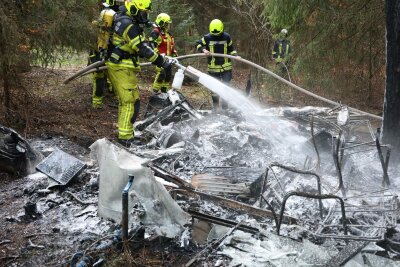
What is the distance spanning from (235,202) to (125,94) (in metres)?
2.88

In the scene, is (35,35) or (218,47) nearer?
(35,35)

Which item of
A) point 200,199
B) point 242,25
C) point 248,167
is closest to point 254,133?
point 248,167

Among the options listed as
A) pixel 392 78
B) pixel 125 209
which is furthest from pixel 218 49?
pixel 125 209

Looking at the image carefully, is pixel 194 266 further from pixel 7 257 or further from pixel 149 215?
pixel 7 257

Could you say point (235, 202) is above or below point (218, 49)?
below

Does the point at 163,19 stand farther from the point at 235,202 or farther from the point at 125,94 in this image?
the point at 235,202

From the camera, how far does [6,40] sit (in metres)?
5.94

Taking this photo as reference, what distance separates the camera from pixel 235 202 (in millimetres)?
4324

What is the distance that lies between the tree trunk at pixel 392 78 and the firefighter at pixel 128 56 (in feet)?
10.6

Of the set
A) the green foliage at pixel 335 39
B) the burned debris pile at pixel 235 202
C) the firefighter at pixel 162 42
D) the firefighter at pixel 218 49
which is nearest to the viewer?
the burned debris pile at pixel 235 202

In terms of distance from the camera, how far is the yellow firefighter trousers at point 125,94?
20.5 ft

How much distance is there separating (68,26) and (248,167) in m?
4.28

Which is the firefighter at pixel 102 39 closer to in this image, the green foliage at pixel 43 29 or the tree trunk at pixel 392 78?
the green foliage at pixel 43 29

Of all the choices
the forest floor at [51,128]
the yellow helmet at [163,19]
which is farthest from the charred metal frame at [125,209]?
the yellow helmet at [163,19]
